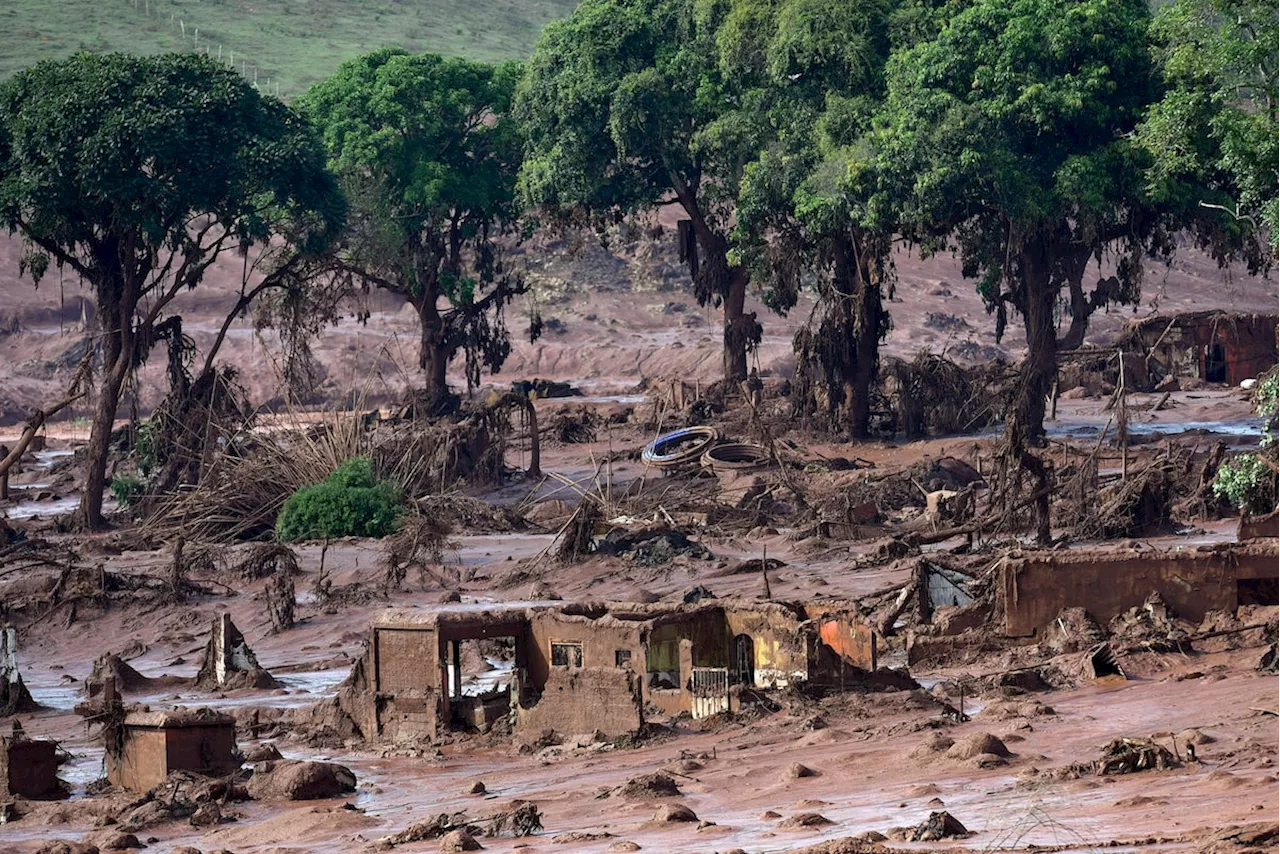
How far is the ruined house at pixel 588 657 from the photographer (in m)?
17.2

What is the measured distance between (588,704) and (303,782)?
2.48 m

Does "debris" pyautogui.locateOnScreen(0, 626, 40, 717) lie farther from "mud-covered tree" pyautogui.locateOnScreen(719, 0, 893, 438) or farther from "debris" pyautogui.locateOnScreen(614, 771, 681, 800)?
"mud-covered tree" pyautogui.locateOnScreen(719, 0, 893, 438)

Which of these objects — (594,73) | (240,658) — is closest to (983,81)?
(594,73)

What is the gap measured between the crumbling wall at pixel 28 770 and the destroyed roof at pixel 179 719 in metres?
0.67

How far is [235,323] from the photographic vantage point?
6025 centimetres

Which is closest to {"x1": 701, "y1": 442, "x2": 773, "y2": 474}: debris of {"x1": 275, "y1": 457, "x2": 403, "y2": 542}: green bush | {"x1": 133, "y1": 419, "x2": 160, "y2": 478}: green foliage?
{"x1": 275, "y1": 457, "x2": 403, "y2": 542}: green bush

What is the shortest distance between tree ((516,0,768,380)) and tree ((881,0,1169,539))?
475cm

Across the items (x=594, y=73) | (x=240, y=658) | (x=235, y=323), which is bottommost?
(x=240, y=658)

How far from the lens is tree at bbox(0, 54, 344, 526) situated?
3322 cm

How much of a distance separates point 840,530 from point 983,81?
932 cm

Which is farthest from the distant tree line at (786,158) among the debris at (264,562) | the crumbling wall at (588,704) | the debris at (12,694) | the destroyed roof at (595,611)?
the crumbling wall at (588,704)

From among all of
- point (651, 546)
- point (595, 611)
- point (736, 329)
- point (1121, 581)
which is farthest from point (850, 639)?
point (736, 329)

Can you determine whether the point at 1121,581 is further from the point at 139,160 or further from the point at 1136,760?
the point at 139,160

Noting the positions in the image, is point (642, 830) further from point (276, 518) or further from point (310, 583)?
point (276, 518)
